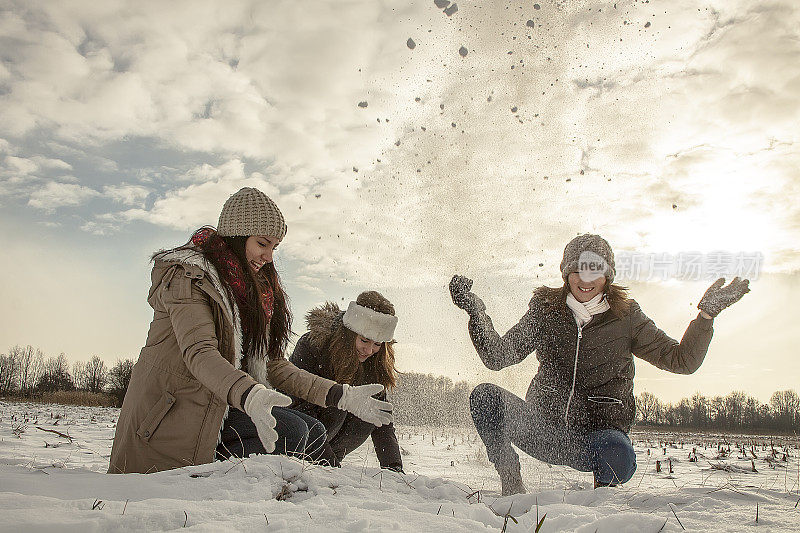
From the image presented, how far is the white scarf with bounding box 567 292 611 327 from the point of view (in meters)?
3.97

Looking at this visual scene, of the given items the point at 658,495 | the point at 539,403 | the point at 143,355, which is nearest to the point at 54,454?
the point at 143,355

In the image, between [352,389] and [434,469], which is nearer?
[352,389]

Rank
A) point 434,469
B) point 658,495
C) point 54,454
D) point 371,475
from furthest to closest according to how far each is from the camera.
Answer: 1. point 434,469
2. point 54,454
3. point 371,475
4. point 658,495

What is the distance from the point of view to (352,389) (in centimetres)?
347

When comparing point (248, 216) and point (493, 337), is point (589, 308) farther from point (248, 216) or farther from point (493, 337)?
point (248, 216)

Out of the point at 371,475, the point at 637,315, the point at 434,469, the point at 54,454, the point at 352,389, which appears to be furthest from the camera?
the point at 434,469

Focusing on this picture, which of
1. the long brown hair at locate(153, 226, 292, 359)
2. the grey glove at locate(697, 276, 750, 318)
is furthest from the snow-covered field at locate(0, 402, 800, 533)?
the grey glove at locate(697, 276, 750, 318)

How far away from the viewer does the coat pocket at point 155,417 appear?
9.71 ft

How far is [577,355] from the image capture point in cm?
397

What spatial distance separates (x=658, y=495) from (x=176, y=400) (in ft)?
8.29

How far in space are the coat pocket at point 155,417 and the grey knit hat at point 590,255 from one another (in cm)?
283

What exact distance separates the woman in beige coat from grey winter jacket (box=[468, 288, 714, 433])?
3.85 feet

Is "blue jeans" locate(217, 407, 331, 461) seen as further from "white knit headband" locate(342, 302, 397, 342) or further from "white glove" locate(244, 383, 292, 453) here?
"white knit headband" locate(342, 302, 397, 342)

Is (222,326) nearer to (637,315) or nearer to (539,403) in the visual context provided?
(539,403)
